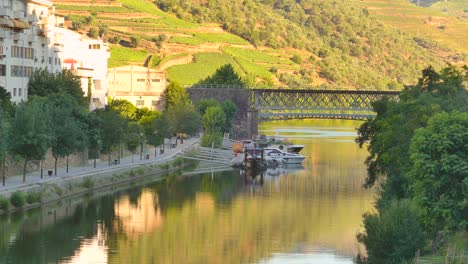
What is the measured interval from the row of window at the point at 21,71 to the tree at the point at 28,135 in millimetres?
19417

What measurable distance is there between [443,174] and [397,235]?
3.36 meters

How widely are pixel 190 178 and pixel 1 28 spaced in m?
19.4

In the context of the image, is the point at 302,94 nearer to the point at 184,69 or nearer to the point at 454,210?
the point at 184,69

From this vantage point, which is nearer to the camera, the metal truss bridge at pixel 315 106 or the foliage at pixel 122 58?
the metal truss bridge at pixel 315 106

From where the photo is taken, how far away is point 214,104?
150 m

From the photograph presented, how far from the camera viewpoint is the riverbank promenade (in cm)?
7006

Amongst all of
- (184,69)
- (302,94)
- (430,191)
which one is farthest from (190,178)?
(184,69)

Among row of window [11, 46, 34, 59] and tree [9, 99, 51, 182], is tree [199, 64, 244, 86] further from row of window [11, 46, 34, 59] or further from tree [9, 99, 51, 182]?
tree [9, 99, 51, 182]

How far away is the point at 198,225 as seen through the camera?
6625cm

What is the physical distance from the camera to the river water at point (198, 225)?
A: 55750 mm

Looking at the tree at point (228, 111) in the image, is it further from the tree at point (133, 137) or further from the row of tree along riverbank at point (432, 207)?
the row of tree along riverbank at point (432, 207)

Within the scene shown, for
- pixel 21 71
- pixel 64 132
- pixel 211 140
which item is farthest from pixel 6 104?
pixel 211 140

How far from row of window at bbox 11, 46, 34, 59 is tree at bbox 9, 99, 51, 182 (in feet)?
61.3

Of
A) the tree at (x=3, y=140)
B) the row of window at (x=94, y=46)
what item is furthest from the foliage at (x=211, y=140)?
the tree at (x=3, y=140)
